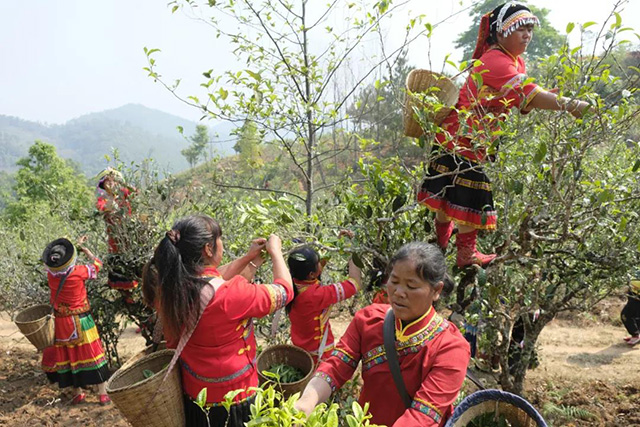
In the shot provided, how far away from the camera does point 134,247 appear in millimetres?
4730

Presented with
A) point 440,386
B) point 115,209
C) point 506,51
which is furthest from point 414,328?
point 115,209

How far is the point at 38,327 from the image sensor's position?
→ 4922mm

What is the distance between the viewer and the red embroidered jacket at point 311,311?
3.25 m

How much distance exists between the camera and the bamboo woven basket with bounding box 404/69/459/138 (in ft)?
7.77

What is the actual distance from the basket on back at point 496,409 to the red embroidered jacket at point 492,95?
122cm

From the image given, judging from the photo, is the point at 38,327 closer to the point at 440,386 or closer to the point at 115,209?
the point at 115,209

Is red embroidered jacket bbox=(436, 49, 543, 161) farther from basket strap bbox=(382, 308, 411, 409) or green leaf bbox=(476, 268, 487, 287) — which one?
basket strap bbox=(382, 308, 411, 409)

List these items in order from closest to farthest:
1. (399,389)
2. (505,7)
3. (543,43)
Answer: (399,389)
(505,7)
(543,43)

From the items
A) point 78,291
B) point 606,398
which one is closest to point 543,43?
point 606,398

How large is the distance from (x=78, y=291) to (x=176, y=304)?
132 inches

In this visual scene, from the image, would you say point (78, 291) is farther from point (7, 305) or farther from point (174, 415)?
point (7, 305)

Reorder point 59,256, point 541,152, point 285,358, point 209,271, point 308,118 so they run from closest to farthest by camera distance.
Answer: point 541,152
point 209,271
point 285,358
point 308,118
point 59,256

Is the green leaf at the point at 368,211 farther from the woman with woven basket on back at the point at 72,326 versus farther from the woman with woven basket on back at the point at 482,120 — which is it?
the woman with woven basket on back at the point at 72,326

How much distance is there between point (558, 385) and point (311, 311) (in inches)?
156
